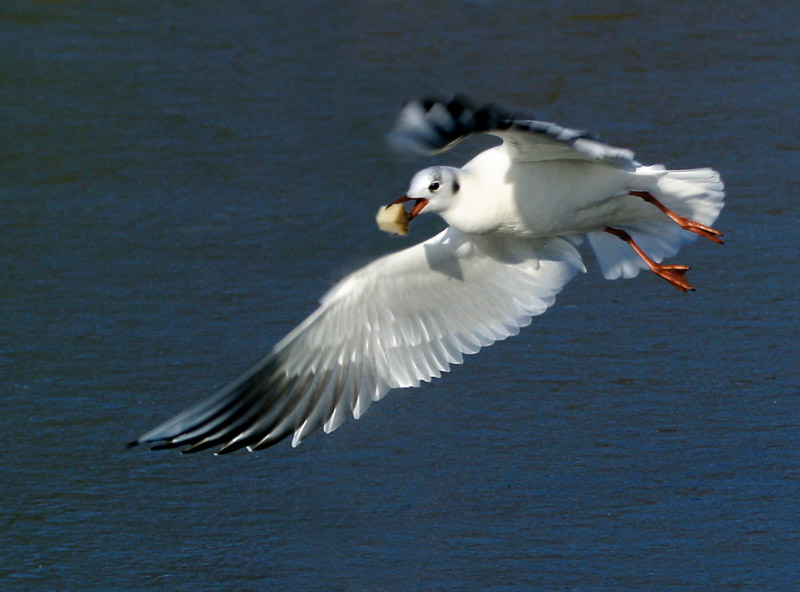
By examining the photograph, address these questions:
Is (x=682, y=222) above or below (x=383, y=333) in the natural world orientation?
above

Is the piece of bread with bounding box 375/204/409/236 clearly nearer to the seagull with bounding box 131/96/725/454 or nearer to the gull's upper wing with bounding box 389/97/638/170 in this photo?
the seagull with bounding box 131/96/725/454

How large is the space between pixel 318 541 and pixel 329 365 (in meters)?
0.65

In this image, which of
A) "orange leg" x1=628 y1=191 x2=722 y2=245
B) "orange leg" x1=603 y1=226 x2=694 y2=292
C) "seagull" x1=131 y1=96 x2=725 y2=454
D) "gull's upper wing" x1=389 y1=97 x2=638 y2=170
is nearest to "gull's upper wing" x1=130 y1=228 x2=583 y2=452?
"seagull" x1=131 y1=96 x2=725 y2=454

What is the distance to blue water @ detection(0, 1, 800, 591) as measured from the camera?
399 centimetres

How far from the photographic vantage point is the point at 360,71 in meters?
7.72

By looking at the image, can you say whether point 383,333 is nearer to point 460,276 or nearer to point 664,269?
point 460,276

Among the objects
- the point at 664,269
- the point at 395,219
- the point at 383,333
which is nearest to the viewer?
the point at 395,219

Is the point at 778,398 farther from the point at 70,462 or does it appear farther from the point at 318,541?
the point at 70,462

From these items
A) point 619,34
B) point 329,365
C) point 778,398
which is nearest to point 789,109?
point 619,34

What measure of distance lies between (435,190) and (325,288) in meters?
1.42

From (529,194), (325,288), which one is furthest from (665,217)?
(325,288)

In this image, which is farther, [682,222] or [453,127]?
[682,222]

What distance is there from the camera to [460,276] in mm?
4574

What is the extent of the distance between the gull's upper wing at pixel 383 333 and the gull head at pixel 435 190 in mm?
235
